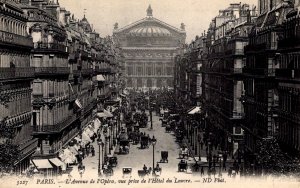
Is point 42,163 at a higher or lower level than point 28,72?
lower

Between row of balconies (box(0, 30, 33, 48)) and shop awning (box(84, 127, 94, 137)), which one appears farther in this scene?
shop awning (box(84, 127, 94, 137))

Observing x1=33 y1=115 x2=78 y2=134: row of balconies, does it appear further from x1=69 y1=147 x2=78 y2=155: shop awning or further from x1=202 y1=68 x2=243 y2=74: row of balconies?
x1=202 y1=68 x2=243 y2=74: row of balconies

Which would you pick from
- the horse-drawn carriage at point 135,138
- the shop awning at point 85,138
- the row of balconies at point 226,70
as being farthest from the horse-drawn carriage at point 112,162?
the horse-drawn carriage at point 135,138

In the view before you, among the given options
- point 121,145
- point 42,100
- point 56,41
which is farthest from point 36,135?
point 121,145

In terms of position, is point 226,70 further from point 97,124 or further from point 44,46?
point 97,124

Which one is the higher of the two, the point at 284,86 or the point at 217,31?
the point at 217,31

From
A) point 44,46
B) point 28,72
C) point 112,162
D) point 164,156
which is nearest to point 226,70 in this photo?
point 164,156

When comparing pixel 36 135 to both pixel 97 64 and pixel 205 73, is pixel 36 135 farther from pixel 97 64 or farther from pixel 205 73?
pixel 97 64

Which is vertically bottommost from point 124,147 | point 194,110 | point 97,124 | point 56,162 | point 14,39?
point 124,147

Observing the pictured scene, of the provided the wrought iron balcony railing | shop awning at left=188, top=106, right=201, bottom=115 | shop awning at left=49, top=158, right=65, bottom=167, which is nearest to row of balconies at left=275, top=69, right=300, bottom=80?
shop awning at left=49, top=158, right=65, bottom=167

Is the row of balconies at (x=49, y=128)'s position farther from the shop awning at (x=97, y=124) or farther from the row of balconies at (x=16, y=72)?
the shop awning at (x=97, y=124)

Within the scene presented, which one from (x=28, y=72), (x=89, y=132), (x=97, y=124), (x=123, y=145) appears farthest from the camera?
(x=97, y=124)
